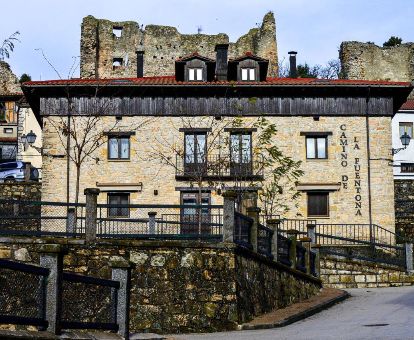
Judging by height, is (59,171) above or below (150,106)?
below

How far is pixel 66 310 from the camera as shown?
13.2 metres

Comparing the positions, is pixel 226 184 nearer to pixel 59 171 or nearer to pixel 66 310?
pixel 59 171

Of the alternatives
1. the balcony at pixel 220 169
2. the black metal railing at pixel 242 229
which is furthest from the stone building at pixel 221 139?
the black metal railing at pixel 242 229

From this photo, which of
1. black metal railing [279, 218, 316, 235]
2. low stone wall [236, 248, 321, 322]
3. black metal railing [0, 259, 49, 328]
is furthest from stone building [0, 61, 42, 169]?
black metal railing [0, 259, 49, 328]

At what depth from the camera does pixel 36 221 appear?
20.1m

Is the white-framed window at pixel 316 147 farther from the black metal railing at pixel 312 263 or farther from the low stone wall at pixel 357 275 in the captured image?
the black metal railing at pixel 312 263

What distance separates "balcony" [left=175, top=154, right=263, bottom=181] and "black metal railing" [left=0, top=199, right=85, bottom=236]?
1583cm

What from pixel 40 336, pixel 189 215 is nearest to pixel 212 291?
pixel 189 215

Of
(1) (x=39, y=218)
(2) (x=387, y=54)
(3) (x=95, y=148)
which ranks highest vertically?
(2) (x=387, y=54)

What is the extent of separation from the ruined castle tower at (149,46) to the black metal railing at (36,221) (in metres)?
40.9

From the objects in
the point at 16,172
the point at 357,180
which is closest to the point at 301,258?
the point at 357,180

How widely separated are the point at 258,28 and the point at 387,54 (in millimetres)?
12173

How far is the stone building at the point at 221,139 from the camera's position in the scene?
36.6m

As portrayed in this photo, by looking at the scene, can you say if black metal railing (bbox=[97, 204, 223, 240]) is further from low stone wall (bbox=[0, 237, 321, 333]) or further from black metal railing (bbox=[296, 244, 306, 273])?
black metal railing (bbox=[296, 244, 306, 273])
